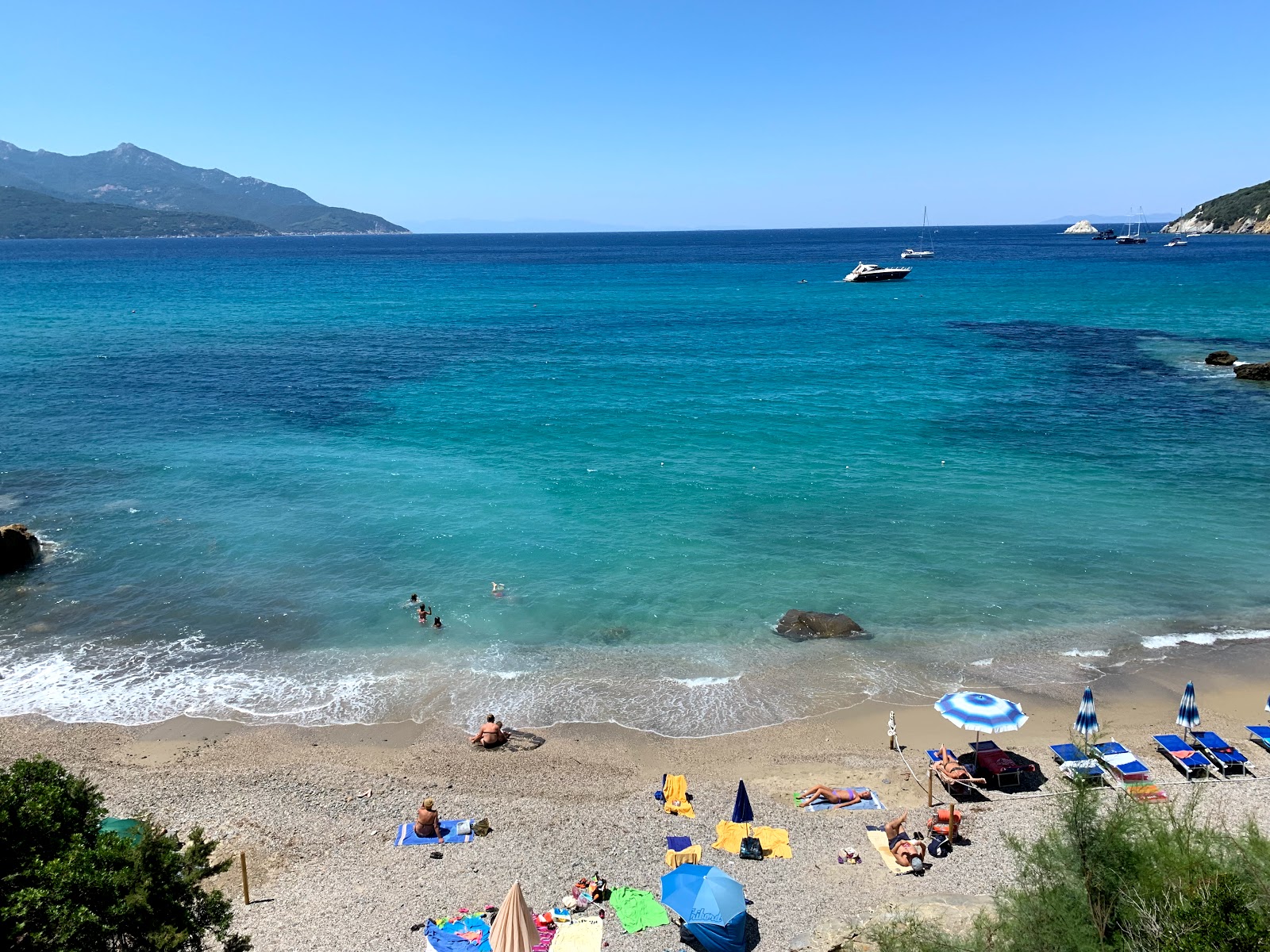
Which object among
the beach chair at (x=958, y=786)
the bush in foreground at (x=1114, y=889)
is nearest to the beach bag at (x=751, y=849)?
the bush in foreground at (x=1114, y=889)

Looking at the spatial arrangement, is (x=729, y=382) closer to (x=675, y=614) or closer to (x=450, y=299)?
(x=675, y=614)

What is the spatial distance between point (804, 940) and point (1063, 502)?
26688 millimetres

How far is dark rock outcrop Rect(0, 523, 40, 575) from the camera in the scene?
2989cm

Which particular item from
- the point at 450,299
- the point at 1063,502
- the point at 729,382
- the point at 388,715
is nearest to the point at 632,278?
the point at 450,299

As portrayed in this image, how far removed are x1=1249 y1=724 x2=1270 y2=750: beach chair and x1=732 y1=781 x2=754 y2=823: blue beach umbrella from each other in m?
13.4

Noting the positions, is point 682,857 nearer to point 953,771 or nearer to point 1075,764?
point 953,771

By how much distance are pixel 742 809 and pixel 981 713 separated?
20.9ft

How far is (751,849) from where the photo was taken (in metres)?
17.4

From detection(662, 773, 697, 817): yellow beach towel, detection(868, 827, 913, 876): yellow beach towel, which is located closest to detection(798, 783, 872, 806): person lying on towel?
detection(868, 827, 913, 876): yellow beach towel

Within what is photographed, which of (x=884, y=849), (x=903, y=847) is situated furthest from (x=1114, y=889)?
(x=884, y=849)

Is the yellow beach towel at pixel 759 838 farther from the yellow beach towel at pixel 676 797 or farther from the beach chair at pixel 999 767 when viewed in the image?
the beach chair at pixel 999 767

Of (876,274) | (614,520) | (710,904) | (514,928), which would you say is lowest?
(710,904)

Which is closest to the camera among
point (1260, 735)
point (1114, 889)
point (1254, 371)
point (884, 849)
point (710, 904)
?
point (1114, 889)

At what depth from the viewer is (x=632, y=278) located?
472 feet
